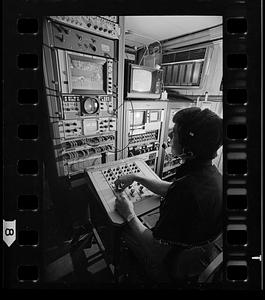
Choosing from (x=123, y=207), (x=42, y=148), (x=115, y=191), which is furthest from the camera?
(x=115, y=191)

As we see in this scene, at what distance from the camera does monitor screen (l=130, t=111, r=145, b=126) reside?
153cm

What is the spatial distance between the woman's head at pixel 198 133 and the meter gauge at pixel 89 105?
26.3 inches

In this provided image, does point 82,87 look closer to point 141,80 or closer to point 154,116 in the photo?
point 141,80

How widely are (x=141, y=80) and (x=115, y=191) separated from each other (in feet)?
3.33

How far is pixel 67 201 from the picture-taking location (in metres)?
1.34

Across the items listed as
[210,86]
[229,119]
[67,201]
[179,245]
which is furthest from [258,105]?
[67,201]

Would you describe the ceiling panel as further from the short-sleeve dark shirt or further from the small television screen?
the short-sleeve dark shirt

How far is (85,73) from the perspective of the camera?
1.20 m

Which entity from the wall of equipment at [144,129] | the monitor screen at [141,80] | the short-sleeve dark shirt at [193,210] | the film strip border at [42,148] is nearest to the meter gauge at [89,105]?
the wall of equipment at [144,129]

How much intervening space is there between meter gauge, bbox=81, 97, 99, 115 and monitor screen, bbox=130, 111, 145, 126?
35 centimetres

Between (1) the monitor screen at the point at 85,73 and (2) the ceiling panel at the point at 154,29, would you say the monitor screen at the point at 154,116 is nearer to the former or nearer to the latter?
(1) the monitor screen at the point at 85,73

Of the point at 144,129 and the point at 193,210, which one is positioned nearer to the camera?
the point at 193,210

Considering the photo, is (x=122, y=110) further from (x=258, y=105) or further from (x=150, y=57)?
(x=258, y=105)

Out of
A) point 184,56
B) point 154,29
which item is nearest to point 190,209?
point 154,29
